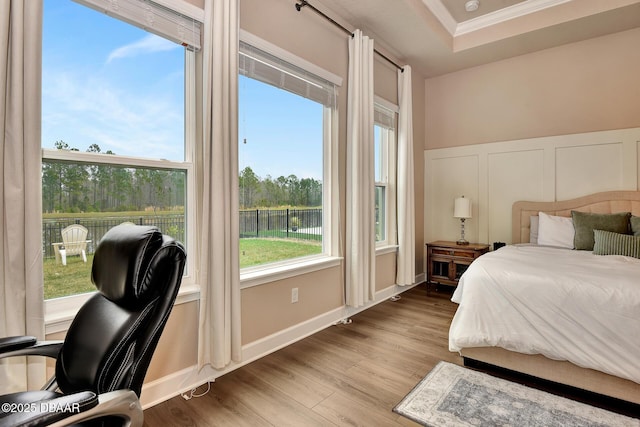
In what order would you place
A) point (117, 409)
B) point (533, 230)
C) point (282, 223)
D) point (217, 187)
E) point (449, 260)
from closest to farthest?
point (117, 409) < point (217, 187) < point (282, 223) < point (533, 230) < point (449, 260)

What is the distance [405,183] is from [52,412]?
12.7ft

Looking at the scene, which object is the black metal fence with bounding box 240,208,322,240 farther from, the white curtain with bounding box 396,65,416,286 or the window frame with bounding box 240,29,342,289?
the white curtain with bounding box 396,65,416,286

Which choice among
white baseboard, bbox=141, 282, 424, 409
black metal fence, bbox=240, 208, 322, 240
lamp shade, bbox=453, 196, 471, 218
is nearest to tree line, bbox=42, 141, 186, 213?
black metal fence, bbox=240, 208, 322, 240

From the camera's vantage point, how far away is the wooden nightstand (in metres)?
3.97

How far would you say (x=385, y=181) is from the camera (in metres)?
4.27

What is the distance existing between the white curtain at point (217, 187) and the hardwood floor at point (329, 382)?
268 millimetres

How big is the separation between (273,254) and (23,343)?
179 centimetres

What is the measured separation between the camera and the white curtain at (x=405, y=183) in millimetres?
4137

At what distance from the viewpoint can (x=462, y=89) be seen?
15.1 ft

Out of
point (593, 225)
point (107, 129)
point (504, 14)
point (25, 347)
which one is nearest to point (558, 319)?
point (593, 225)

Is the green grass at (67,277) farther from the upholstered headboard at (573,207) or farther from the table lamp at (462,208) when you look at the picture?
the upholstered headboard at (573,207)

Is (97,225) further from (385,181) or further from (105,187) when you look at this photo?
(385,181)

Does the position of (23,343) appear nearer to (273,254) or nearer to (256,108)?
(273,254)

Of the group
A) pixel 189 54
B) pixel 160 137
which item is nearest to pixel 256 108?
pixel 189 54
